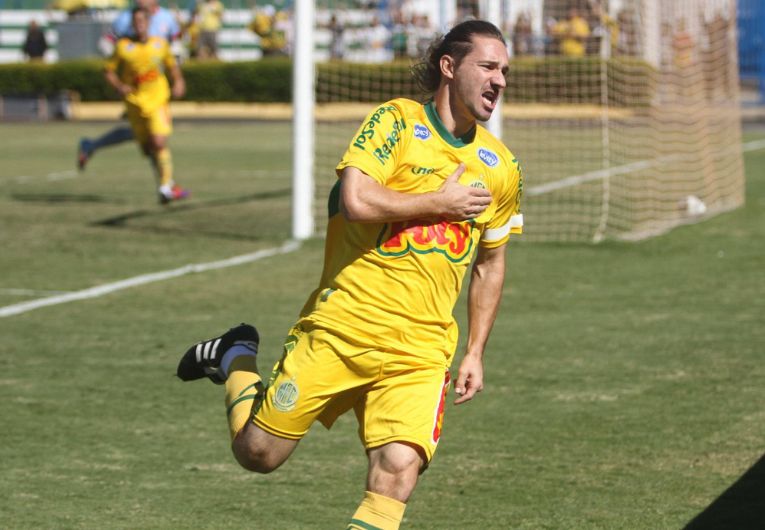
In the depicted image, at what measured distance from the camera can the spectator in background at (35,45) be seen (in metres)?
45.6

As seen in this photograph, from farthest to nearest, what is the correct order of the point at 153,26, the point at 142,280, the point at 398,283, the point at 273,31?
the point at 273,31 < the point at 153,26 < the point at 142,280 < the point at 398,283

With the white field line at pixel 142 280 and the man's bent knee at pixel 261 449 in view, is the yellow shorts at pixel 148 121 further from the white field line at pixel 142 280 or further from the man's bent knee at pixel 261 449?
the man's bent knee at pixel 261 449

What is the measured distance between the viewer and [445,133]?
16.7 ft

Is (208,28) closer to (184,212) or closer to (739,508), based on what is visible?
(184,212)

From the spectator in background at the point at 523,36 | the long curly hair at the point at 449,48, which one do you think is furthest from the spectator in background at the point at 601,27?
the long curly hair at the point at 449,48

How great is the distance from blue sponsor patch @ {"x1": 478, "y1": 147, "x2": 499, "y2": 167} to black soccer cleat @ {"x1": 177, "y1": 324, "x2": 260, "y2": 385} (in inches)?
51.1

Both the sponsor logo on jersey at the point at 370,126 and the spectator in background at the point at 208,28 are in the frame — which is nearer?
the sponsor logo on jersey at the point at 370,126

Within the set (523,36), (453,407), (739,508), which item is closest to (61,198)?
(523,36)

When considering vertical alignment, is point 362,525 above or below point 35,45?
above

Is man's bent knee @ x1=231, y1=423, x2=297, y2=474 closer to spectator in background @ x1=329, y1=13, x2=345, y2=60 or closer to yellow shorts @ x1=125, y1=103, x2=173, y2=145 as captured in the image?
yellow shorts @ x1=125, y1=103, x2=173, y2=145

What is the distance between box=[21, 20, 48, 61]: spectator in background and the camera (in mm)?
45594

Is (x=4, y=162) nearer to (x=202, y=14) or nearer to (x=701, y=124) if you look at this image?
(x=701, y=124)

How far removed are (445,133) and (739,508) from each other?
6.86 feet

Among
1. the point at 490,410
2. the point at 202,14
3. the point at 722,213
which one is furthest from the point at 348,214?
the point at 202,14
